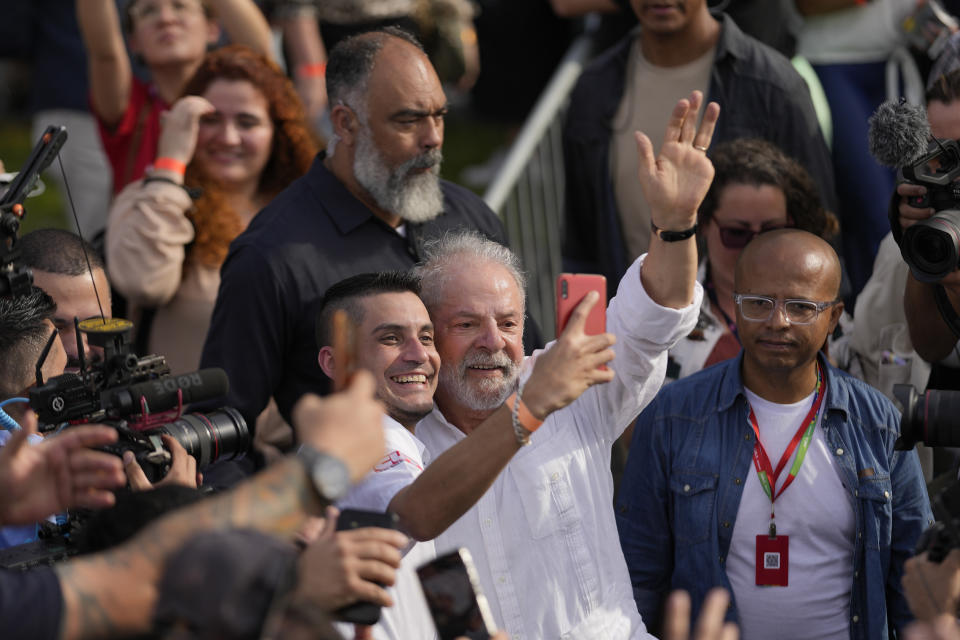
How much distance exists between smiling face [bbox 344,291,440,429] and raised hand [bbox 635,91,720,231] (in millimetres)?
740

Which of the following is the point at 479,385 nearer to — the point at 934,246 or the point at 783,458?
the point at 783,458

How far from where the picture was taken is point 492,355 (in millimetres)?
3781

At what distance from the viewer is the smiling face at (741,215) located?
4.78m

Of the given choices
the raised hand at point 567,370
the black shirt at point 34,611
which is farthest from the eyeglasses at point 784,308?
the black shirt at point 34,611

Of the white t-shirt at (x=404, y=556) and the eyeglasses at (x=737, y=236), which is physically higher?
the eyeglasses at (x=737, y=236)

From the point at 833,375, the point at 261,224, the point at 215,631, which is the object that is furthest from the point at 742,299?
the point at 215,631

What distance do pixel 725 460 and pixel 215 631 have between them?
236 cm

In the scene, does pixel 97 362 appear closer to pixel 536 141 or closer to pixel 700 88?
pixel 700 88

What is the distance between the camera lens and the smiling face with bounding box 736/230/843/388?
13.3 ft

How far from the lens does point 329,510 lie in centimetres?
285

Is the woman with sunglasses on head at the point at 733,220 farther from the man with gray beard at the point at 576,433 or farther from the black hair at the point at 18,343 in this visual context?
the black hair at the point at 18,343

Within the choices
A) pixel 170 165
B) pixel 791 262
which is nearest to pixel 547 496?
pixel 791 262

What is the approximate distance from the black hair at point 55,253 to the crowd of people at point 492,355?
0.02 meters

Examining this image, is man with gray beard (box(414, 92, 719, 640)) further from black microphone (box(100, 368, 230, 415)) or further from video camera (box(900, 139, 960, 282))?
black microphone (box(100, 368, 230, 415))
